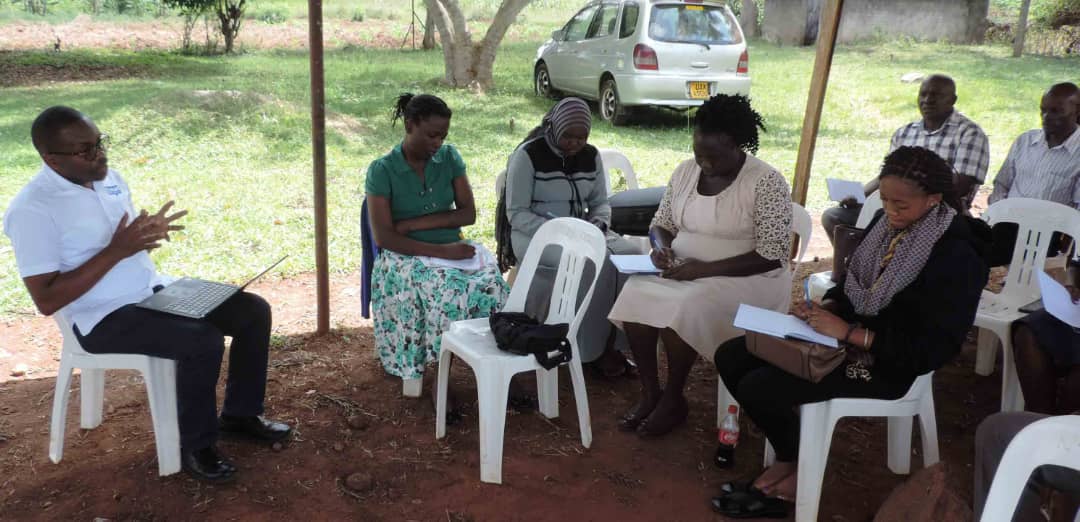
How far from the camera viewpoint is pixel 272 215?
254 inches

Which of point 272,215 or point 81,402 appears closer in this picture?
point 81,402

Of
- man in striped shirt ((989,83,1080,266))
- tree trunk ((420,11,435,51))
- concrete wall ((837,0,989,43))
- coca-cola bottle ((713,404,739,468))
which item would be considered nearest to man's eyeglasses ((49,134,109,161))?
coca-cola bottle ((713,404,739,468))

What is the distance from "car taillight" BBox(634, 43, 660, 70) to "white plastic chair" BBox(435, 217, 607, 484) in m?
6.75

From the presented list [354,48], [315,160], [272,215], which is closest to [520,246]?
[315,160]

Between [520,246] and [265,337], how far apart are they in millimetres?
1318

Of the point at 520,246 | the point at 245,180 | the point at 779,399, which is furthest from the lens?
the point at 245,180

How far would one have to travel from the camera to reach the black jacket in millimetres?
2572

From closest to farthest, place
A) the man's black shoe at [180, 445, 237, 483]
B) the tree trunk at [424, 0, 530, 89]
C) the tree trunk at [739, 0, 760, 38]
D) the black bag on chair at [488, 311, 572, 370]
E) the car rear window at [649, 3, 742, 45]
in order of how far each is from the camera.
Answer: the man's black shoe at [180, 445, 237, 483], the black bag on chair at [488, 311, 572, 370], the car rear window at [649, 3, 742, 45], the tree trunk at [424, 0, 530, 89], the tree trunk at [739, 0, 760, 38]

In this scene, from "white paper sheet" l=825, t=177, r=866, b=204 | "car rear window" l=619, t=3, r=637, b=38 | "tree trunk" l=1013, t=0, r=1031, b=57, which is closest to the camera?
"white paper sheet" l=825, t=177, r=866, b=204

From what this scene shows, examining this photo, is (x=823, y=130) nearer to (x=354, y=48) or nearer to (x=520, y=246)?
(x=520, y=246)

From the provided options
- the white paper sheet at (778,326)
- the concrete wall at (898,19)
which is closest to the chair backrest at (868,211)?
the white paper sheet at (778,326)

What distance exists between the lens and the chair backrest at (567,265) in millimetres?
3305

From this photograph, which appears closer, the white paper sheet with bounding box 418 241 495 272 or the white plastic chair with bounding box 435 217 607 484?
the white plastic chair with bounding box 435 217 607 484

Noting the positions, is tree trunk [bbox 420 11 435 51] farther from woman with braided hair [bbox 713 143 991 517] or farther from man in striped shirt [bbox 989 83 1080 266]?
woman with braided hair [bbox 713 143 991 517]
